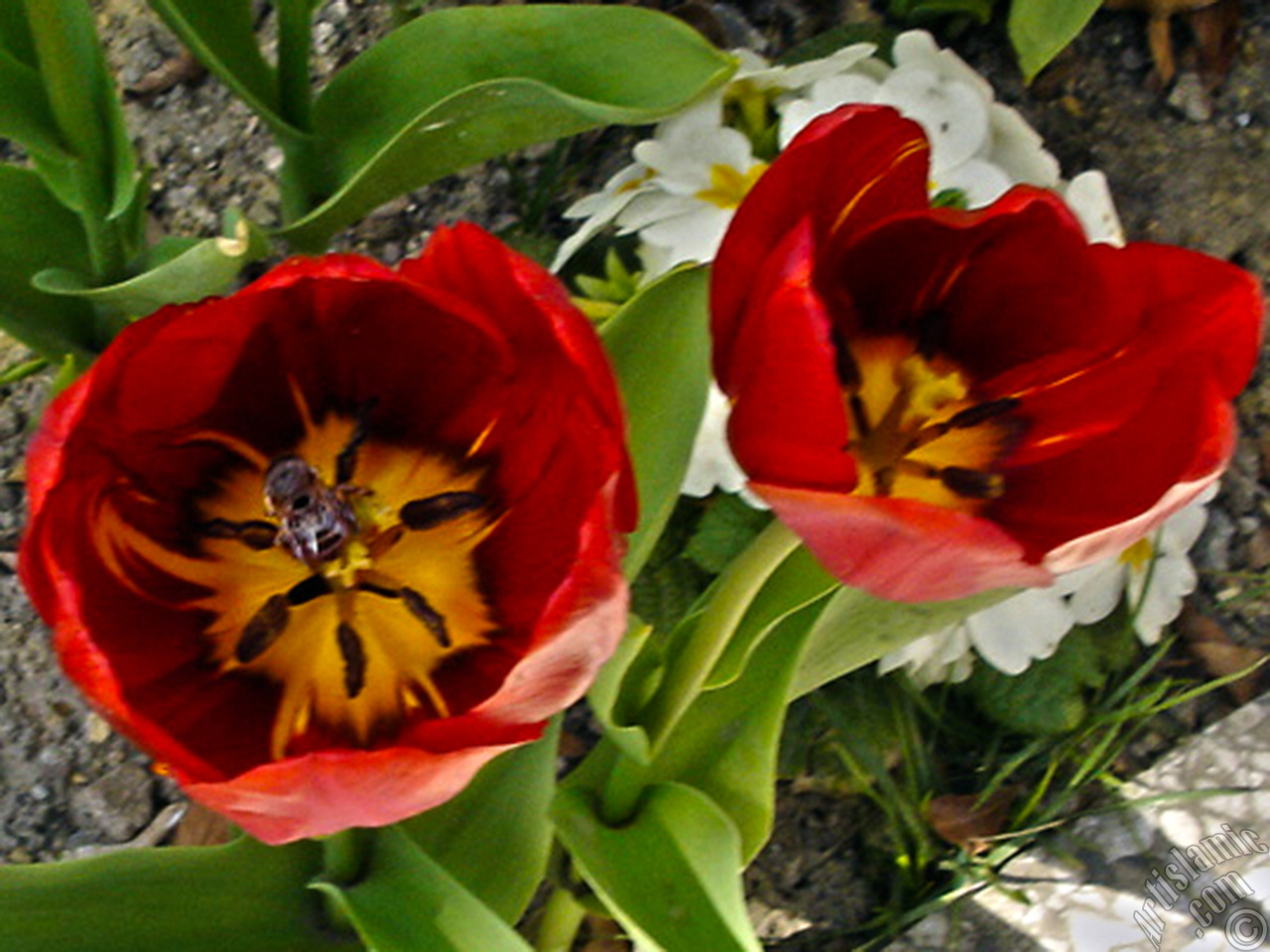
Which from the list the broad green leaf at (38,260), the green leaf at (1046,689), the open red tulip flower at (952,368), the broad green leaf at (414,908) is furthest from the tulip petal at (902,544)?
the green leaf at (1046,689)

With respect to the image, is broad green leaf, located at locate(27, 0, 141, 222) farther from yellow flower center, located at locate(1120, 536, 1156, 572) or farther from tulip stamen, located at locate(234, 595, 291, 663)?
yellow flower center, located at locate(1120, 536, 1156, 572)

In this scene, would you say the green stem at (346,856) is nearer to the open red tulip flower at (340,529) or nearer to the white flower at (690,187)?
the open red tulip flower at (340,529)

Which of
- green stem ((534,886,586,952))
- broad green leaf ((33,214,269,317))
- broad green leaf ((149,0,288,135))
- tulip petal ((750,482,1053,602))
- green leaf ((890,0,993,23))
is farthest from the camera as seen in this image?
green leaf ((890,0,993,23))

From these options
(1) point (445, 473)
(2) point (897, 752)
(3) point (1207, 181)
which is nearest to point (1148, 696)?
(2) point (897, 752)

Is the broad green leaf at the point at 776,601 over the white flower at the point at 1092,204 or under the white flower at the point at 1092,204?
over

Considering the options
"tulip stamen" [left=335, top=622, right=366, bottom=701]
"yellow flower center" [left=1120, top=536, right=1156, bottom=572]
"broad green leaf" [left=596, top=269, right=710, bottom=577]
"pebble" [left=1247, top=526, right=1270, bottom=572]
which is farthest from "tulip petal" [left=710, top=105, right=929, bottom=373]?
"pebble" [left=1247, top=526, right=1270, bottom=572]

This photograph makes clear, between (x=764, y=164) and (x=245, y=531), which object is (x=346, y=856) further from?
(x=764, y=164)
